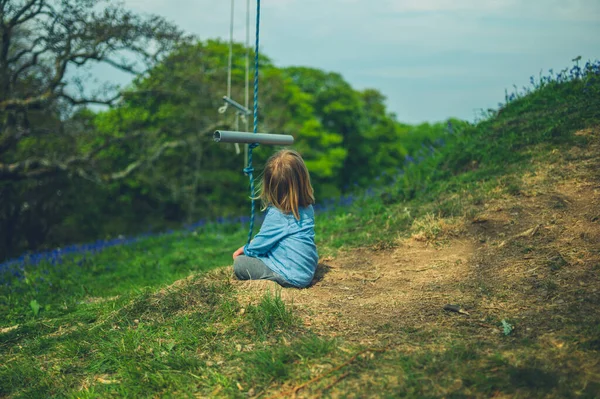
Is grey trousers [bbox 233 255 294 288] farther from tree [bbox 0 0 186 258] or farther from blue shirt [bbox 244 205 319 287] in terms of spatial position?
tree [bbox 0 0 186 258]

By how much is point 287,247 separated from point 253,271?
0.37m

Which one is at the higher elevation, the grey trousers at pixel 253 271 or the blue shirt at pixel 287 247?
the blue shirt at pixel 287 247

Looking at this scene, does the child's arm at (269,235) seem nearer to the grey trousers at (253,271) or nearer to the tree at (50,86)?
the grey trousers at (253,271)

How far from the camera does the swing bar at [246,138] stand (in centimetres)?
416

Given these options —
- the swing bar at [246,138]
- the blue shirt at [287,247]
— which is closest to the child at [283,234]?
the blue shirt at [287,247]

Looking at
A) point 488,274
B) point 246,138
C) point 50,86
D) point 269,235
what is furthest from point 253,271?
point 50,86

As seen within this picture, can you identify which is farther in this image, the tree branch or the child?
the tree branch

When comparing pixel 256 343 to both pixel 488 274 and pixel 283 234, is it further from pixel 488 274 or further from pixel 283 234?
pixel 488 274

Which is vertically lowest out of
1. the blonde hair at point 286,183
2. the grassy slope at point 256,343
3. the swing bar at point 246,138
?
the grassy slope at point 256,343

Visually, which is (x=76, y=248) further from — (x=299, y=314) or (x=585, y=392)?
(x=585, y=392)

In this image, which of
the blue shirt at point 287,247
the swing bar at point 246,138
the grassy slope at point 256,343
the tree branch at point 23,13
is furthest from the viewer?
the tree branch at point 23,13

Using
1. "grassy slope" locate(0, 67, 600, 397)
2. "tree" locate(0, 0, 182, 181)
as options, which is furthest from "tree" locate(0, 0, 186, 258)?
"grassy slope" locate(0, 67, 600, 397)

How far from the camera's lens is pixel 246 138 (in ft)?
14.3

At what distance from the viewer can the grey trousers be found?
4.66 meters
